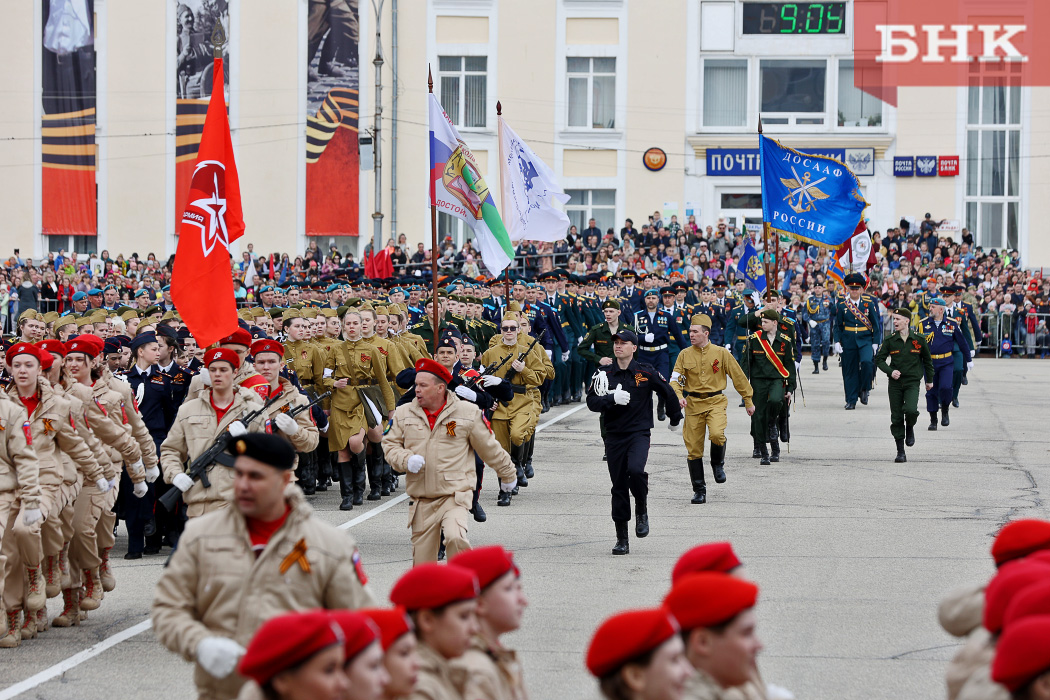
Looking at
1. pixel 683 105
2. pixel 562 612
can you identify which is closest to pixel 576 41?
pixel 683 105

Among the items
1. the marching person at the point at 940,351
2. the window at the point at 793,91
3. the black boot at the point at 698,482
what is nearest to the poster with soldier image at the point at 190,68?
the window at the point at 793,91

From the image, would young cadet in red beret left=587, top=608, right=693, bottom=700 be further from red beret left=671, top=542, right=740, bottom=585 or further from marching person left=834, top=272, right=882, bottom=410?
marching person left=834, top=272, right=882, bottom=410

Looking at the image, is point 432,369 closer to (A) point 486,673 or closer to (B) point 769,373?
(A) point 486,673

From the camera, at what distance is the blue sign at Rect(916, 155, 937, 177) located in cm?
4562

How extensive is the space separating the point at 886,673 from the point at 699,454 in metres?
6.54

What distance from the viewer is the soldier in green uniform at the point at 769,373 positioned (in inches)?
697

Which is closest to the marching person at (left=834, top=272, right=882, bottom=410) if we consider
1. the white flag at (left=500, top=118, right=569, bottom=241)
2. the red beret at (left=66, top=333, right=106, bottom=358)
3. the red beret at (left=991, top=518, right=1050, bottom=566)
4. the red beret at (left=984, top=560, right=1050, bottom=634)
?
the white flag at (left=500, top=118, right=569, bottom=241)

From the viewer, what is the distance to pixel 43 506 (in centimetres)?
891

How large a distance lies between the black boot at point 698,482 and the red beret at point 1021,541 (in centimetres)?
864

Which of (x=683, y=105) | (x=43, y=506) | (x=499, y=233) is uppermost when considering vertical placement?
(x=683, y=105)

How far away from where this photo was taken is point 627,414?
12414 millimetres

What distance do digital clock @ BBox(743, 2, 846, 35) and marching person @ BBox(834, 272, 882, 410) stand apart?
23448mm

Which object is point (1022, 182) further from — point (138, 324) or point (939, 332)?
point (138, 324)

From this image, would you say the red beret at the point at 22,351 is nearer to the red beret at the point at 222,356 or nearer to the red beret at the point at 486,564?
the red beret at the point at 222,356
